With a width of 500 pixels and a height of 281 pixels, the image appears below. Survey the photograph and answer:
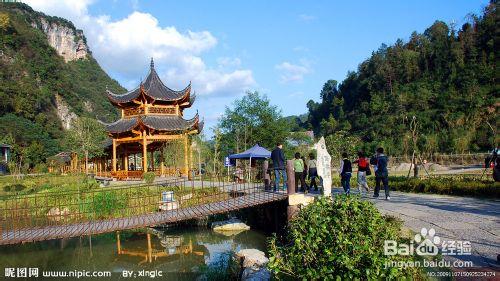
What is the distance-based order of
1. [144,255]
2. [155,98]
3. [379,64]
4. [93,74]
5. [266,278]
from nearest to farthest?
1. [266,278]
2. [144,255]
3. [155,98]
4. [379,64]
5. [93,74]

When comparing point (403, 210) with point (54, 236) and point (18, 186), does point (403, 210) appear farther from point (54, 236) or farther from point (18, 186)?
point (18, 186)

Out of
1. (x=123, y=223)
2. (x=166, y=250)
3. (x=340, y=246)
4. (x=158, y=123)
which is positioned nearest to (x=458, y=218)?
(x=340, y=246)

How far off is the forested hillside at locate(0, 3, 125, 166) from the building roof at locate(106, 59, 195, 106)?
84.7 ft

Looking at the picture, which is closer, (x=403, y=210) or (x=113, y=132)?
(x=403, y=210)

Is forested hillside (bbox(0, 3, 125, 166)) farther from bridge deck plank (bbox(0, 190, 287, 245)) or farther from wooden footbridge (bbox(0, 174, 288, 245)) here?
bridge deck plank (bbox(0, 190, 287, 245))

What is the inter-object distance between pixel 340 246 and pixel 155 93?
22.8 metres

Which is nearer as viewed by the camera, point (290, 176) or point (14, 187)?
point (290, 176)

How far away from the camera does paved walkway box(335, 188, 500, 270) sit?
5.94 metres

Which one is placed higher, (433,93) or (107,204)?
(433,93)

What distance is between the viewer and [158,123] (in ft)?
79.2

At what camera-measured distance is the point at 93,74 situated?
116688 mm

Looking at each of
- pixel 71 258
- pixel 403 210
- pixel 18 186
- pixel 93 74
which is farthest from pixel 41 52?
pixel 403 210

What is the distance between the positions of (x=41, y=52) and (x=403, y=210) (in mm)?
85814

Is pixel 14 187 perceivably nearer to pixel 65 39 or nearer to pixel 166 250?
pixel 166 250
